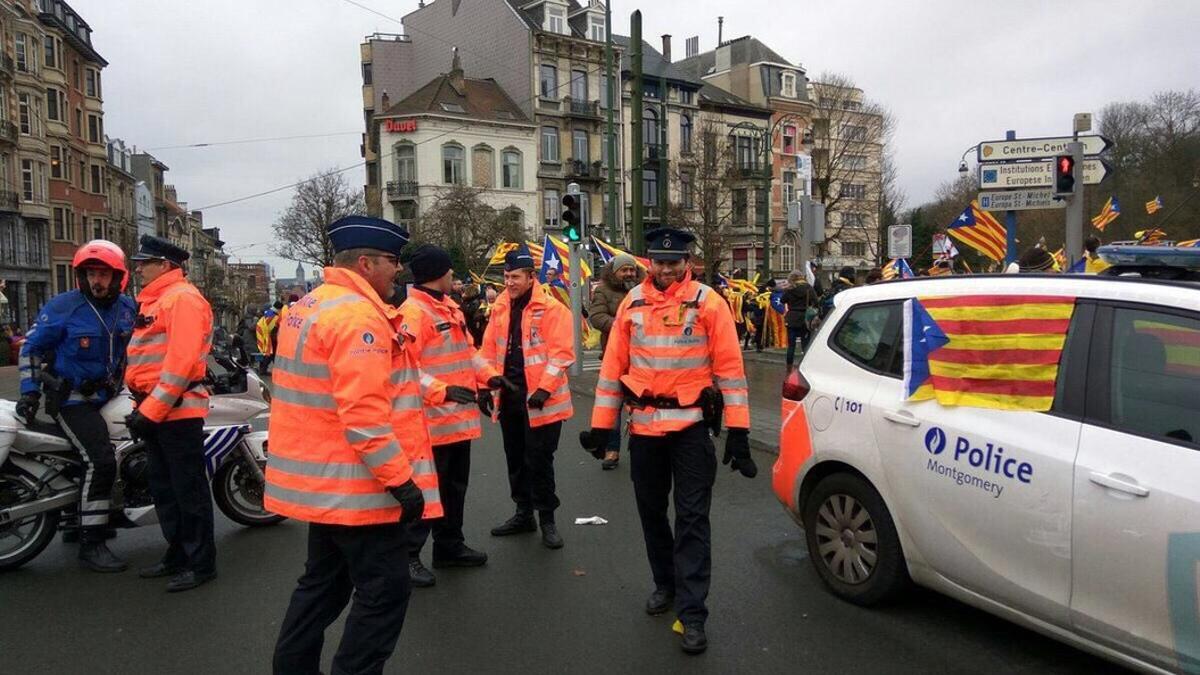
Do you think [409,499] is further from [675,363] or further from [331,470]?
[675,363]

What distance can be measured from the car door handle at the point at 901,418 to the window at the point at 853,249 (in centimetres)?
5527

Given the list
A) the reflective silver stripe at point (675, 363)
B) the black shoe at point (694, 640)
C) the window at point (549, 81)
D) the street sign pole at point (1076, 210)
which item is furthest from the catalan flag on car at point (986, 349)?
the window at point (549, 81)

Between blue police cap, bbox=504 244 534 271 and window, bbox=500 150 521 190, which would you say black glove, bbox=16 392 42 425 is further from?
window, bbox=500 150 521 190

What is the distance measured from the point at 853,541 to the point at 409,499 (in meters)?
2.48

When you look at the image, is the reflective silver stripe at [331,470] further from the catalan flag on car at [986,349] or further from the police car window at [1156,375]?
the police car window at [1156,375]

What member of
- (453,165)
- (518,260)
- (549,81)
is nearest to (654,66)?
(549,81)

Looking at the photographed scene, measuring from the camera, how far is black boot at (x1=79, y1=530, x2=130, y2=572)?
5266 mm

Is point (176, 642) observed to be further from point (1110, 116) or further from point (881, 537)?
point (1110, 116)

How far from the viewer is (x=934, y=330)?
402 cm

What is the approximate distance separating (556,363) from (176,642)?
2.58 m

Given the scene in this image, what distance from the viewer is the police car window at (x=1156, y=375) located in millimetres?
3137

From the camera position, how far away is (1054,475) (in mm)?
3324

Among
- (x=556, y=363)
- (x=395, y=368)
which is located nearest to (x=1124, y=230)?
(x=556, y=363)

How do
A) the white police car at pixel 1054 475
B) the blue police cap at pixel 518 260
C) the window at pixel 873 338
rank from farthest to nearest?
the blue police cap at pixel 518 260 < the window at pixel 873 338 < the white police car at pixel 1054 475
